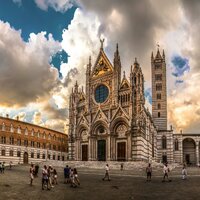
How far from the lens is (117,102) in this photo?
5931 cm

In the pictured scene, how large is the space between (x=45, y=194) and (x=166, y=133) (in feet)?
208

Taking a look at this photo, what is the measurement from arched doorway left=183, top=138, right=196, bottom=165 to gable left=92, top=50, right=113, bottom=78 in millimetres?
37668

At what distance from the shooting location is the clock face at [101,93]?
62.5 metres

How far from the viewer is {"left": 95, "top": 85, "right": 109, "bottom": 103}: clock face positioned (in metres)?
62.5

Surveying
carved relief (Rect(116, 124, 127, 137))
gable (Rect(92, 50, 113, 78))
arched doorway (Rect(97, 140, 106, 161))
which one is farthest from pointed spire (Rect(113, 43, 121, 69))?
arched doorway (Rect(97, 140, 106, 161))

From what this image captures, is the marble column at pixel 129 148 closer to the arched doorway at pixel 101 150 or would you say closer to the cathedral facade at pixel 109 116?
the cathedral facade at pixel 109 116

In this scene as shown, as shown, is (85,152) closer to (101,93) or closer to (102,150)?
(102,150)

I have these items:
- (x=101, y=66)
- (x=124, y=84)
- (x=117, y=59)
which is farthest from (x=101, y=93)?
(x=117, y=59)

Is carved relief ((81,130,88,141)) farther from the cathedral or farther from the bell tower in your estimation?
the bell tower

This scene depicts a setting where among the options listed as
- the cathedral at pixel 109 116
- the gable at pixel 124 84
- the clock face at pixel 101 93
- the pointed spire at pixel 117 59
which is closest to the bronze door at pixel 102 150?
the cathedral at pixel 109 116

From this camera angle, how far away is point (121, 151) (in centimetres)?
5803

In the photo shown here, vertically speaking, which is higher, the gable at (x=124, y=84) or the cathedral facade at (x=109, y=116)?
the gable at (x=124, y=84)

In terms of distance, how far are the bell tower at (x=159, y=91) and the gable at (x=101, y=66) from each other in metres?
28.4

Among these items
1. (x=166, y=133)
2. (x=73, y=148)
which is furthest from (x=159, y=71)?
(x=73, y=148)
